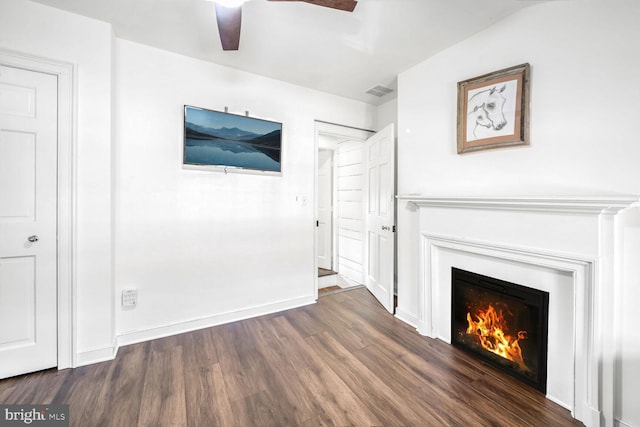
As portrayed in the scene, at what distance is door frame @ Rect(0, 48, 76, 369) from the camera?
187 cm

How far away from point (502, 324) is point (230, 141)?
2845 mm

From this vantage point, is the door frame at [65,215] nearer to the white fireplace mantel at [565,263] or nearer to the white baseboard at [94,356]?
the white baseboard at [94,356]

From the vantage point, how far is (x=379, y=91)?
3.17 m

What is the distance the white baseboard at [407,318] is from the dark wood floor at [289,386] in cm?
18

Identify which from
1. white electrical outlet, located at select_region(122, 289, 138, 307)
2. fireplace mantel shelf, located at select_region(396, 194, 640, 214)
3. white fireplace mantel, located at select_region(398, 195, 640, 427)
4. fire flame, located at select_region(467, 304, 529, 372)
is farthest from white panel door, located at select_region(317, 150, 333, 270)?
white electrical outlet, located at select_region(122, 289, 138, 307)

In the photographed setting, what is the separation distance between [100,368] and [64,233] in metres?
1.03

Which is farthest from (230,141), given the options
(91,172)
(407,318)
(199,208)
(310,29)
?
(407,318)

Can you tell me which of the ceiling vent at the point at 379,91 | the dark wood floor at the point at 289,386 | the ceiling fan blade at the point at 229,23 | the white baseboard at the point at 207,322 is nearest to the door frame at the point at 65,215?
the dark wood floor at the point at 289,386

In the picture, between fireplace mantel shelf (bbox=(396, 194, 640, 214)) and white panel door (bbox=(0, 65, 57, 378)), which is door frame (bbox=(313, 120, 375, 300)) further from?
white panel door (bbox=(0, 65, 57, 378))

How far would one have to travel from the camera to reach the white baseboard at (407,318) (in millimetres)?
2588

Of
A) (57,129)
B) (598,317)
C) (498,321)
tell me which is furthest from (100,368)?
(598,317)

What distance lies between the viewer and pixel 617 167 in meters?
1.44

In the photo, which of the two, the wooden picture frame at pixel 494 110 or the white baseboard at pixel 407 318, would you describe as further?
the white baseboard at pixel 407 318

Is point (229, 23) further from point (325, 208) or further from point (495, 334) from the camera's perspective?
point (325, 208)
